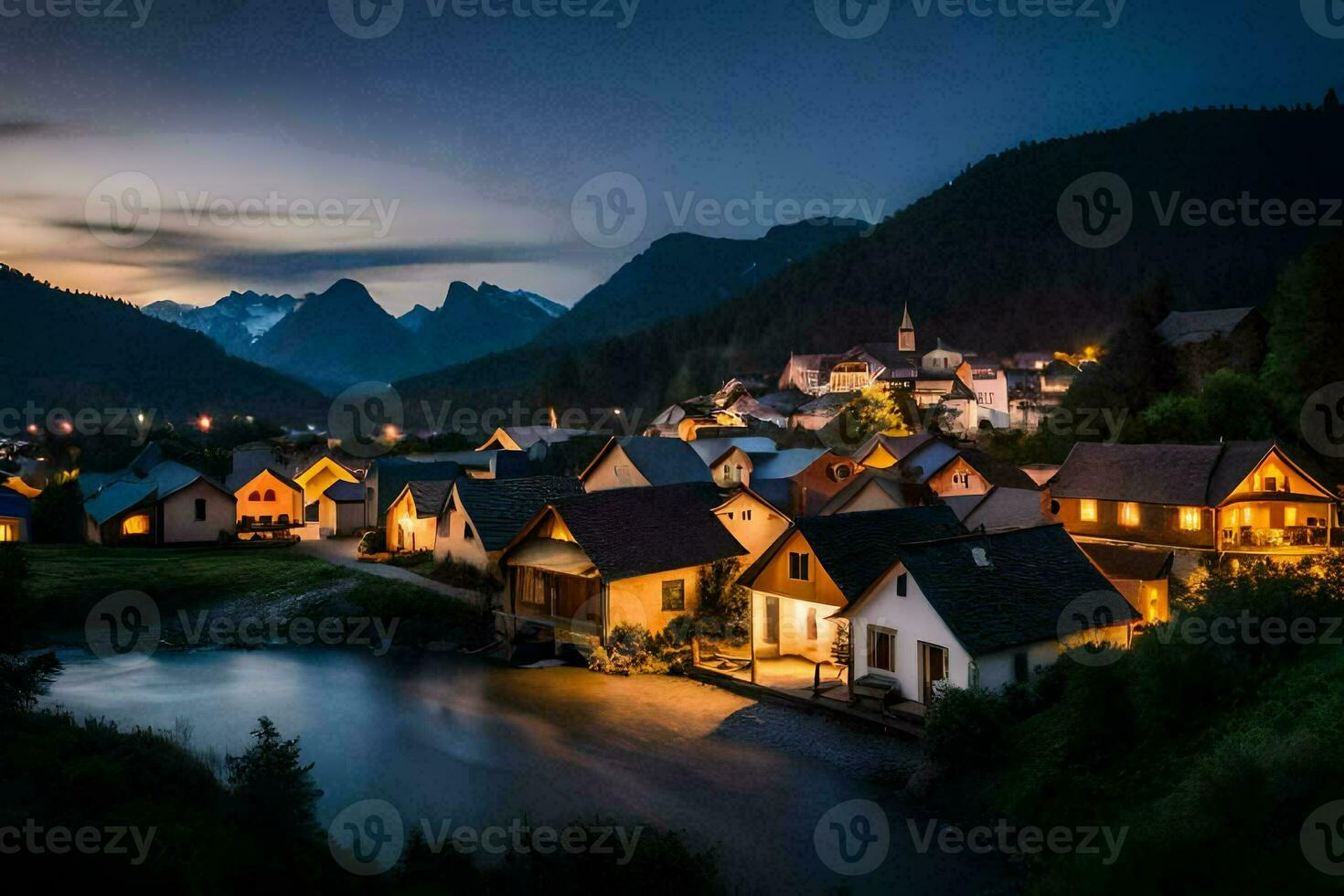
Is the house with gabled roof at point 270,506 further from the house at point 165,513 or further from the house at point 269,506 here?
the house at point 165,513

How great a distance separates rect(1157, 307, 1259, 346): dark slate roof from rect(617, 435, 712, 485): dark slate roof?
1313 inches

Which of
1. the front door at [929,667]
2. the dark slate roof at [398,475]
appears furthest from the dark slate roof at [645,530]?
the dark slate roof at [398,475]

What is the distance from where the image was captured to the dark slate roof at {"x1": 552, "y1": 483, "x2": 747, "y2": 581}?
26.4m

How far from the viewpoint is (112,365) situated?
121m

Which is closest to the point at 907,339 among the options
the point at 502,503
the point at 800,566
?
the point at 502,503

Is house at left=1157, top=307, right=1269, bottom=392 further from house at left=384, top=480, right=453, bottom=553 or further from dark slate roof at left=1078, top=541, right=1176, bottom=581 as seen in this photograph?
house at left=384, top=480, right=453, bottom=553

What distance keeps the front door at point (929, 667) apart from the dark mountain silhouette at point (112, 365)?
105m

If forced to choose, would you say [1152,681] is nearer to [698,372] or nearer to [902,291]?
[698,372]

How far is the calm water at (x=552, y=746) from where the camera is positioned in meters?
15.2

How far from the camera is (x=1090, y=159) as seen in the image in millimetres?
148000

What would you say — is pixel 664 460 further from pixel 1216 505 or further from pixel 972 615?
pixel 972 615

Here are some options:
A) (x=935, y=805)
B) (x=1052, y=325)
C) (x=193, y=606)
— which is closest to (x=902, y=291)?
(x=1052, y=325)

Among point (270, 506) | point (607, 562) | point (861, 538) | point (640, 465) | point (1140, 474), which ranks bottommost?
point (607, 562)

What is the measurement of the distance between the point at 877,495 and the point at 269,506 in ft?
102
